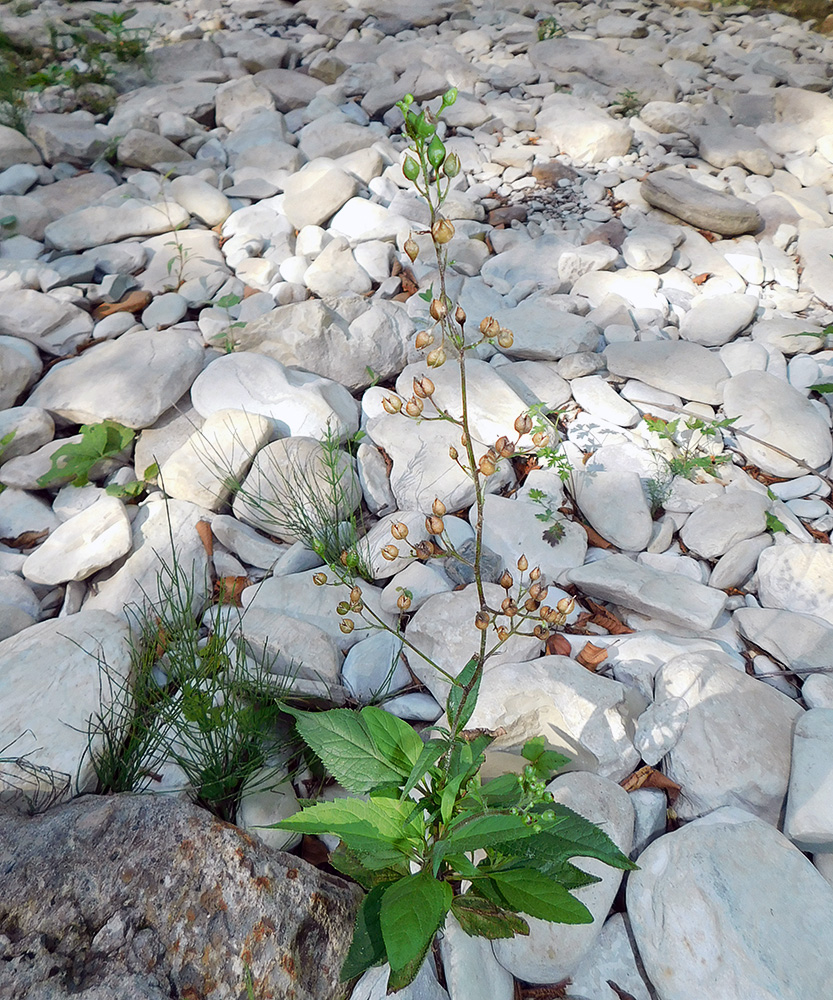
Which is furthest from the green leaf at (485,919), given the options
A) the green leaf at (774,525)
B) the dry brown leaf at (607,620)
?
the green leaf at (774,525)

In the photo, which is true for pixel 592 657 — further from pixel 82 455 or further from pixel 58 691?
pixel 82 455

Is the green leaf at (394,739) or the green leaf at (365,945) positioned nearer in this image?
the green leaf at (365,945)

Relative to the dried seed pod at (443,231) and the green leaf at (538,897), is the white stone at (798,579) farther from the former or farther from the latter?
the dried seed pod at (443,231)

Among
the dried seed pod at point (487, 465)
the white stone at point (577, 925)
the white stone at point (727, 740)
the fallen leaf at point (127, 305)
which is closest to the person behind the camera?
the dried seed pod at point (487, 465)

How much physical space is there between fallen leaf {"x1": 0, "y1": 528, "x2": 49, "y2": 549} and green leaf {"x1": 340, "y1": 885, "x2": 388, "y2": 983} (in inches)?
68.5

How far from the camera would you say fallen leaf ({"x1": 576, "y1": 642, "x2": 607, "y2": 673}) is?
6.32 ft

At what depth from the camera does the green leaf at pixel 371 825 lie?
1331mm

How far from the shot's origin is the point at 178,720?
5.60 ft

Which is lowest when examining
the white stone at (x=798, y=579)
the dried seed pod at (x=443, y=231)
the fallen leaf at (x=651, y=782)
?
the fallen leaf at (x=651, y=782)

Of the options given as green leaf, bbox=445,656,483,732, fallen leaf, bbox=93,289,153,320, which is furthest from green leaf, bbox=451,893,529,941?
fallen leaf, bbox=93,289,153,320

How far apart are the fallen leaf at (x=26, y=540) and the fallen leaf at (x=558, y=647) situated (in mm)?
1752

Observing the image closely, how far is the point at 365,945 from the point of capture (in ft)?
4.23

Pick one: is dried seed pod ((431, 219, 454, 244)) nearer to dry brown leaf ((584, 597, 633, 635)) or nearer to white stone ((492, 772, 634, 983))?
white stone ((492, 772, 634, 983))

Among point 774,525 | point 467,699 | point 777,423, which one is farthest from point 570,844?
point 777,423
